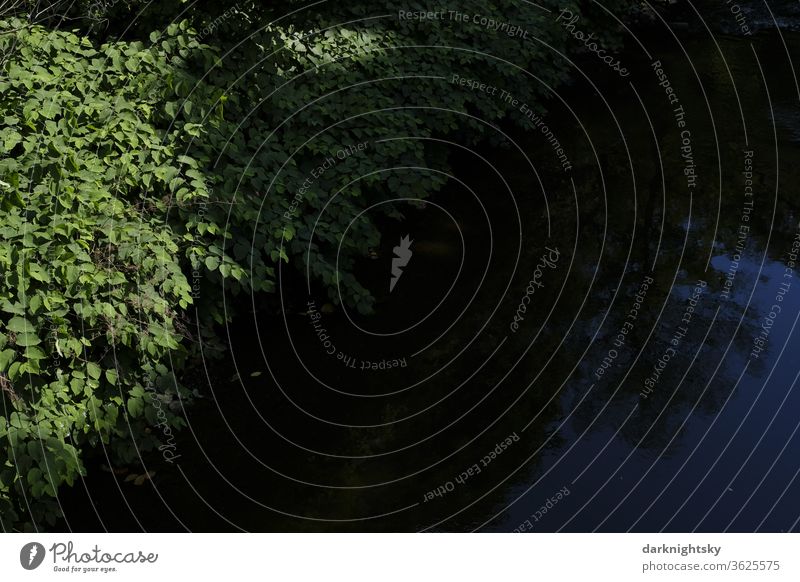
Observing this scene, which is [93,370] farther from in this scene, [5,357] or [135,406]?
[5,357]

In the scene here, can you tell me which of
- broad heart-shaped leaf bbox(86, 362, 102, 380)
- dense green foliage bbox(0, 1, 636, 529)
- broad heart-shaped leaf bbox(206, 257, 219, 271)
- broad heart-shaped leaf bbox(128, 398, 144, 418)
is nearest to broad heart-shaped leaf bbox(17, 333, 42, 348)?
dense green foliage bbox(0, 1, 636, 529)

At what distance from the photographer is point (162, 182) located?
6.89 meters

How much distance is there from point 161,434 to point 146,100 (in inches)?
106

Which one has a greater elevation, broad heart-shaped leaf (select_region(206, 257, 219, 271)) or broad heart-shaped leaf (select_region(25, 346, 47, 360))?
broad heart-shaped leaf (select_region(206, 257, 219, 271))

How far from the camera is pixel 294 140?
8.38 meters

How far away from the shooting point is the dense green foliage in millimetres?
5207

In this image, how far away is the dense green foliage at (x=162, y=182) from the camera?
521 cm

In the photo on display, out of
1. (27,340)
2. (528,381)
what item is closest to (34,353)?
(27,340)
